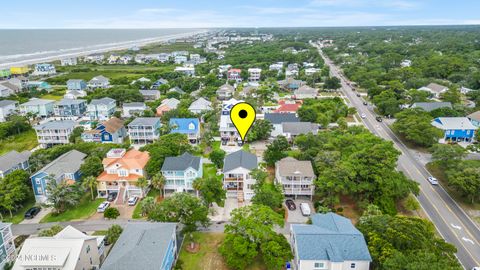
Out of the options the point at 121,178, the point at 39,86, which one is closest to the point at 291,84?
the point at 121,178

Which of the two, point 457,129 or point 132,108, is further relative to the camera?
point 132,108

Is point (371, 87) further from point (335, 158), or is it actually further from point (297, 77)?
point (335, 158)

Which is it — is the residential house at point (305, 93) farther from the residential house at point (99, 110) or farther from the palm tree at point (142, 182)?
the palm tree at point (142, 182)

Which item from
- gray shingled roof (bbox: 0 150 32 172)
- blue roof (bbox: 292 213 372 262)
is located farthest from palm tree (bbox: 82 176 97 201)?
blue roof (bbox: 292 213 372 262)

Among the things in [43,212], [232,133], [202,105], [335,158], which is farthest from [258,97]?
[43,212]

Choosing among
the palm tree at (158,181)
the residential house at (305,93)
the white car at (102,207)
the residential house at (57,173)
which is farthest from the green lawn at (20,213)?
the residential house at (305,93)

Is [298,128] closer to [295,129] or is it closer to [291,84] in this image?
[295,129]

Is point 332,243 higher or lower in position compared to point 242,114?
lower
